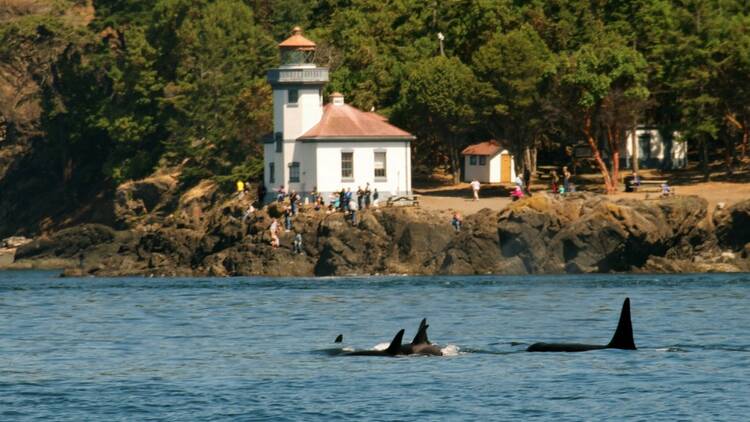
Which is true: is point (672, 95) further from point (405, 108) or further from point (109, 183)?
point (109, 183)

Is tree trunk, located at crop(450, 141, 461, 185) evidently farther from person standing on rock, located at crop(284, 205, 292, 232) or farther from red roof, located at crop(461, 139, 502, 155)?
person standing on rock, located at crop(284, 205, 292, 232)

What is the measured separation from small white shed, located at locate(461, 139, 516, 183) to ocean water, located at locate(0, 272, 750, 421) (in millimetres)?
33616

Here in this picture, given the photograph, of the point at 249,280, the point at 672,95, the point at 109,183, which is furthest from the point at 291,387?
the point at 109,183

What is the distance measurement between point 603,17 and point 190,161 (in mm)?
32320

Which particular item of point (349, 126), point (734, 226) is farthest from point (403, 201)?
point (734, 226)

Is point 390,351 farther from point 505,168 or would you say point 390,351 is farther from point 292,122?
point 505,168

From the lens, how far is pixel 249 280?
304 feet

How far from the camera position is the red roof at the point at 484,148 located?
115m

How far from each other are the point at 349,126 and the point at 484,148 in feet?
41.9

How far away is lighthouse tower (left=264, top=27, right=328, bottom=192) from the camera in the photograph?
106 m

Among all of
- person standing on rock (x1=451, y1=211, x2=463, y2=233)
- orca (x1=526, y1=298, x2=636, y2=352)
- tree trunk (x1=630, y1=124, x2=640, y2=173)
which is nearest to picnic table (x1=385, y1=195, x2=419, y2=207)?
person standing on rock (x1=451, y1=211, x2=463, y2=233)

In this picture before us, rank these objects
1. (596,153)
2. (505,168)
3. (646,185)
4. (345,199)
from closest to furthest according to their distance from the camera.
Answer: (345,199) → (596,153) → (646,185) → (505,168)

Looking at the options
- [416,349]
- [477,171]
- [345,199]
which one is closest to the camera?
[416,349]

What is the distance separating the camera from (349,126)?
107m
